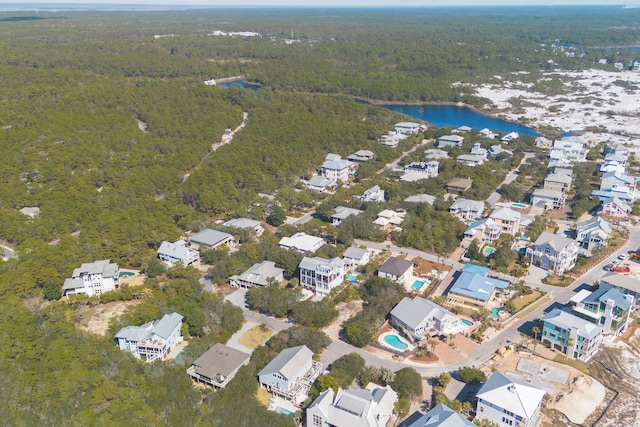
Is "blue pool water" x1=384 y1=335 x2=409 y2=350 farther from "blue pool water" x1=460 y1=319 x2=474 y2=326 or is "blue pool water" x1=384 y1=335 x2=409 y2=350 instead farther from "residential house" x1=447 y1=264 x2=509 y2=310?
"residential house" x1=447 y1=264 x2=509 y2=310

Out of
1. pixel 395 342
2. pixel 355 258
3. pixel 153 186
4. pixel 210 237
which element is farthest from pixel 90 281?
pixel 395 342

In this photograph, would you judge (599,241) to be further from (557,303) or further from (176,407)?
(176,407)

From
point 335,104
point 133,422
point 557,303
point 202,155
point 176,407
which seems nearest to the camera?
point 133,422

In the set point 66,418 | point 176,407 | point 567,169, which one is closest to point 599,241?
point 567,169

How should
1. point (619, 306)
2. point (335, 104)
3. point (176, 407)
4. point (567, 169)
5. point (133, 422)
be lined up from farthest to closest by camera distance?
point (335, 104), point (567, 169), point (619, 306), point (176, 407), point (133, 422)

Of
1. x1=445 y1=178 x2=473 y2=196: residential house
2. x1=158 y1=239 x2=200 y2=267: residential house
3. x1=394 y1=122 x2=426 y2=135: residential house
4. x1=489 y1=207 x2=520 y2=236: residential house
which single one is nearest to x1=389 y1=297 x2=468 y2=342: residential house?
x1=489 y1=207 x2=520 y2=236: residential house

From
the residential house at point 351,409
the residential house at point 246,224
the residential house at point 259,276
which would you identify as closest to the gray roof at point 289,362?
the residential house at point 351,409

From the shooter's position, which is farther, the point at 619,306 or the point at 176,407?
the point at 619,306

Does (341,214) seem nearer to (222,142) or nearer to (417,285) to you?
(417,285)
